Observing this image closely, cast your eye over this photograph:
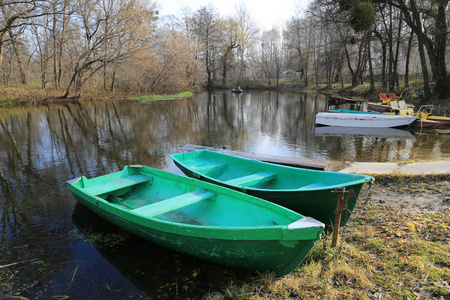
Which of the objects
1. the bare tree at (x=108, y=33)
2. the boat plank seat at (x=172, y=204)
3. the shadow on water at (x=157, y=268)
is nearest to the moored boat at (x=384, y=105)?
the boat plank seat at (x=172, y=204)

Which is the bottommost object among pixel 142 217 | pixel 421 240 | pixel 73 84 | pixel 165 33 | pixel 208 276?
pixel 208 276

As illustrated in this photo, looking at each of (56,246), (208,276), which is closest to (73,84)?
(56,246)

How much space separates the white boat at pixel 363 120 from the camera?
14.7m

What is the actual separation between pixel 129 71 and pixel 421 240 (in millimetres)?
33186

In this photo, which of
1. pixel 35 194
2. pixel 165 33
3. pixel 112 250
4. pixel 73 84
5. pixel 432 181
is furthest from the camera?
pixel 165 33

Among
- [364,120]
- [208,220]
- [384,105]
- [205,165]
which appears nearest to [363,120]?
[364,120]

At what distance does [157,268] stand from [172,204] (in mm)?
967

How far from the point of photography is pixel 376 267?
3.44 meters

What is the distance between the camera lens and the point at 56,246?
477cm

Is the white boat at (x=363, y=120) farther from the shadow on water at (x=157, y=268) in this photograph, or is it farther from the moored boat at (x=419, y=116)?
the shadow on water at (x=157, y=268)

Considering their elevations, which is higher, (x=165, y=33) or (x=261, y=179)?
(x=165, y=33)

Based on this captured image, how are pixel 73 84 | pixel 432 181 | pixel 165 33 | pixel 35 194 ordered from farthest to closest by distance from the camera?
pixel 165 33 → pixel 73 84 → pixel 35 194 → pixel 432 181

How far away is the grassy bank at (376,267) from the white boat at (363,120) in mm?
11496

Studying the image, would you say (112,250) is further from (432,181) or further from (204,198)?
(432,181)
